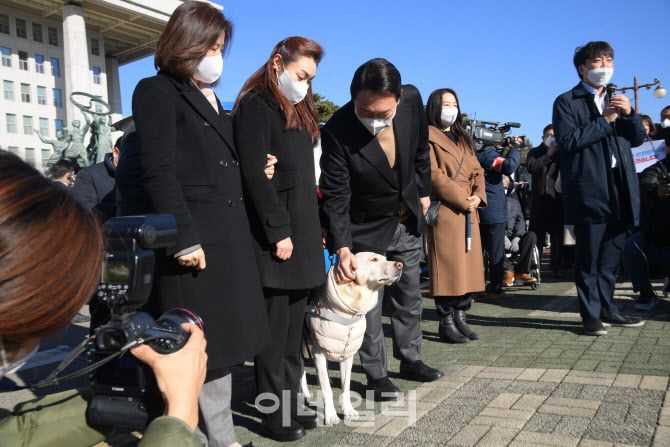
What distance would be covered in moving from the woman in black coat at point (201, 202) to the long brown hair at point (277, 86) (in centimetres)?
51

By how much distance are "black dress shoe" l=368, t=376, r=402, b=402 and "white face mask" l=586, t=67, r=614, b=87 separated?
3518 millimetres

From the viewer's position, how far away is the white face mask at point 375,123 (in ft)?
12.6

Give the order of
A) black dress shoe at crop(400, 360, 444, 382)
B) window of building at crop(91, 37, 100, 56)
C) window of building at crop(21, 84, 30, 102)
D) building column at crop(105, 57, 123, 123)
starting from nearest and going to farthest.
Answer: black dress shoe at crop(400, 360, 444, 382) → window of building at crop(21, 84, 30, 102) → window of building at crop(91, 37, 100, 56) → building column at crop(105, 57, 123, 123)

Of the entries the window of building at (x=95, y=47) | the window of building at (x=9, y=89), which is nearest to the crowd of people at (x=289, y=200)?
the window of building at (x=9, y=89)

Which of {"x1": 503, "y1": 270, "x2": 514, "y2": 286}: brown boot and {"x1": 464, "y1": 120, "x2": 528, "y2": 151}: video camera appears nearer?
{"x1": 464, "y1": 120, "x2": 528, "y2": 151}: video camera

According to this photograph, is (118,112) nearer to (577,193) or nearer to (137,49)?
(137,49)

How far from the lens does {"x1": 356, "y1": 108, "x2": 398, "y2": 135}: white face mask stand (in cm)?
385

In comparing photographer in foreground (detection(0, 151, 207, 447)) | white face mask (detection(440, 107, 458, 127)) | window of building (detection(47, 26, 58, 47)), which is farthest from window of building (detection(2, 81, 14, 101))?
photographer in foreground (detection(0, 151, 207, 447))

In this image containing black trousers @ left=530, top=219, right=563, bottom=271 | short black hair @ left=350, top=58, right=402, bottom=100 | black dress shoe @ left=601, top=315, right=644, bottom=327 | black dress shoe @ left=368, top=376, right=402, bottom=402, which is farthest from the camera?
black trousers @ left=530, top=219, right=563, bottom=271

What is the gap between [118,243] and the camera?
147 centimetres

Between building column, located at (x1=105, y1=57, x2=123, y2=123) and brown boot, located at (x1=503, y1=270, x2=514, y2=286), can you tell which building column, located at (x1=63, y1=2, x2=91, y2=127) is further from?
brown boot, located at (x1=503, y1=270, x2=514, y2=286)

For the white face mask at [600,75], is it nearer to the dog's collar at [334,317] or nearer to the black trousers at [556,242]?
→ the dog's collar at [334,317]

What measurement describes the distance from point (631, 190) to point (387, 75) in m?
2.93

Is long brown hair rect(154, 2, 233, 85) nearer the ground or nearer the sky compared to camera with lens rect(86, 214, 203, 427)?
nearer the sky
